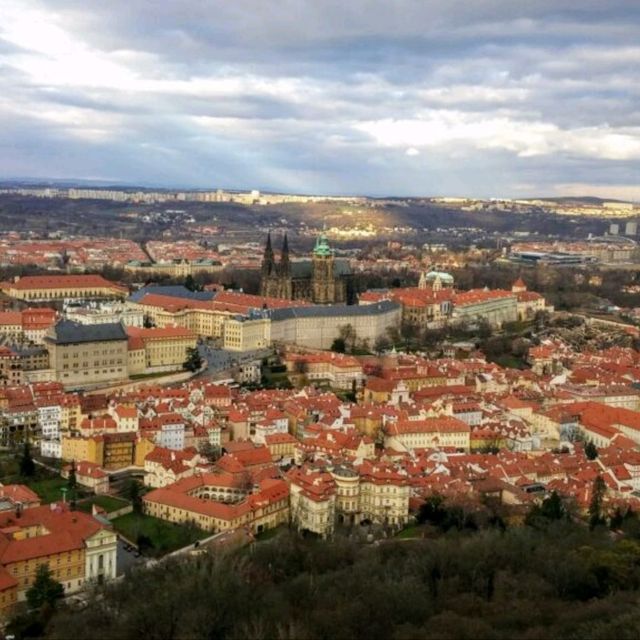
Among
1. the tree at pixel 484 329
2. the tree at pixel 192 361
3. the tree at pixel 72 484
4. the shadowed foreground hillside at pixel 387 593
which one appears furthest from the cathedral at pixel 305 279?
the shadowed foreground hillside at pixel 387 593

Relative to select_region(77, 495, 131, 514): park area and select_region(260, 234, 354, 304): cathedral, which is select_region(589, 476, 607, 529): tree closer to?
select_region(77, 495, 131, 514): park area

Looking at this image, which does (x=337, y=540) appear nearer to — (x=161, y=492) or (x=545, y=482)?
(x=161, y=492)

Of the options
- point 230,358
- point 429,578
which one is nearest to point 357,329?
point 230,358

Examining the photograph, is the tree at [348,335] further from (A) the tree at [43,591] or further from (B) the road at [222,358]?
(A) the tree at [43,591]

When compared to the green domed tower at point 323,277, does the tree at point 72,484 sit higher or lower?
lower

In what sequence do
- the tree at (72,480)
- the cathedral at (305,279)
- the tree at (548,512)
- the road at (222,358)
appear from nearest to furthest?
the tree at (548,512) → the tree at (72,480) → the road at (222,358) → the cathedral at (305,279)

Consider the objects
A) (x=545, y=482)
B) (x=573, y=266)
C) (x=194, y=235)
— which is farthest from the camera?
(x=194, y=235)

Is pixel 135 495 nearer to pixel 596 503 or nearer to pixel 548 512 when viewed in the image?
pixel 548 512
